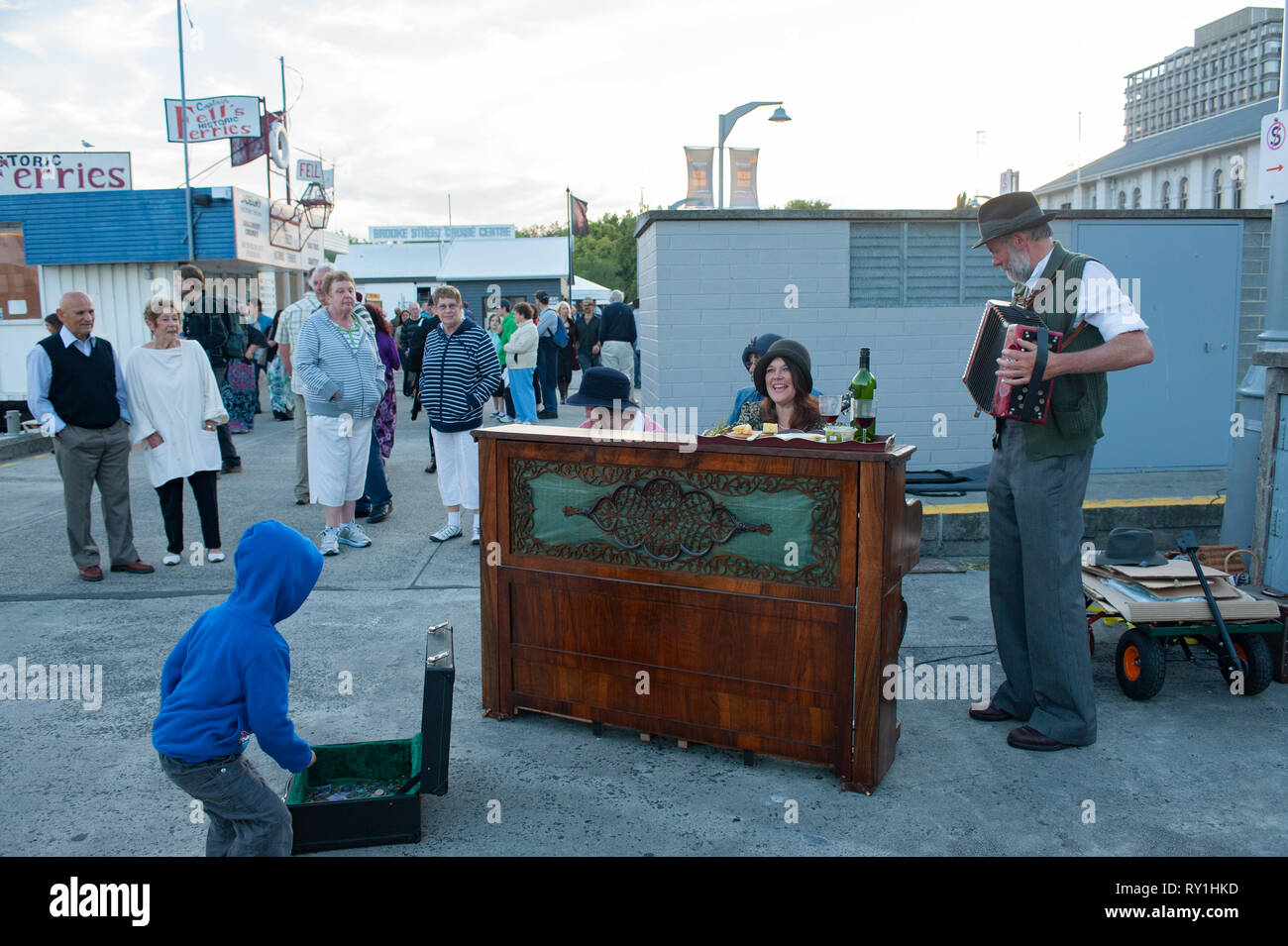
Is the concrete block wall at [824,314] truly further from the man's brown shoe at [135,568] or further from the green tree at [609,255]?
the green tree at [609,255]

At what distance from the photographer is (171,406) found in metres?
6.66

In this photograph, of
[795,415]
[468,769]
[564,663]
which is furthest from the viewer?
[795,415]

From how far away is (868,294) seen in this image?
359 inches

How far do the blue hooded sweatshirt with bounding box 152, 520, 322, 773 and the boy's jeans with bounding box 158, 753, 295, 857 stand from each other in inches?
2.0

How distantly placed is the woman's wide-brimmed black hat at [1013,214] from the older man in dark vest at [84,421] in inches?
215

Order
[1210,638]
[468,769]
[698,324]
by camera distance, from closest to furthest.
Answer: [468,769] → [1210,638] → [698,324]

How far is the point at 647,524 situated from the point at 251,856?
1813 millimetres

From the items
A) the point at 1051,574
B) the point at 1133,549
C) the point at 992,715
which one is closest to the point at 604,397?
the point at 1051,574

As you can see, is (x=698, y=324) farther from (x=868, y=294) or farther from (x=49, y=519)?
(x=49, y=519)

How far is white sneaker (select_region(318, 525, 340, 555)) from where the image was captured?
283 inches

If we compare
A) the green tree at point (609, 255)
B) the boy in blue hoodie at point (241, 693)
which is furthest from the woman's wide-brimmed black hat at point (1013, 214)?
the green tree at point (609, 255)

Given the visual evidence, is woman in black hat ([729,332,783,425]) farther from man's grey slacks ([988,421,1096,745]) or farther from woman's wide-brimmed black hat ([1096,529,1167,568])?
woman's wide-brimmed black hat ([1096,529,1167,568])

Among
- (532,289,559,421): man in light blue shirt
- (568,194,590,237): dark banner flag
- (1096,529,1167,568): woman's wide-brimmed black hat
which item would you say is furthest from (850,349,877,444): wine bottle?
(568,194,590,237): dark banner flag
